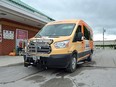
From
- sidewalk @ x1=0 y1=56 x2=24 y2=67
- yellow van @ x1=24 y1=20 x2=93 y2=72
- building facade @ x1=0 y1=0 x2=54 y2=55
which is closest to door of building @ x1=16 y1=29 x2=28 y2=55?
building facade @ x1=0 y1=0 x2=54 y2=55

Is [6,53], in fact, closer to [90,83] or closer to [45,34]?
[45,34]

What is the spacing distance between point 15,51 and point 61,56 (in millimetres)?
12044

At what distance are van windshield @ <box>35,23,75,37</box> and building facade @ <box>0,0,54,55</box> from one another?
544 cm

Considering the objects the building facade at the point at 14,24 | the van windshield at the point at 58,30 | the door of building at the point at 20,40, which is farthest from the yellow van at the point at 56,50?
the door of building at the point at 20,40

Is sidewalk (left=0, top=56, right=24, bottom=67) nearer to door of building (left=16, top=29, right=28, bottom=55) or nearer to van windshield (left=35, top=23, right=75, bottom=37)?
van windshield (left=35, top=23, right=75, bottom=37)

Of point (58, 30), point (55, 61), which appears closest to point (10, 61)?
point (58, 30)

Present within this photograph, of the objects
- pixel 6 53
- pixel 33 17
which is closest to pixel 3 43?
pixel 6 53

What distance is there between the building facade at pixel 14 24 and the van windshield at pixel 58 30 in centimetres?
544

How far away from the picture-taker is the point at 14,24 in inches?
784

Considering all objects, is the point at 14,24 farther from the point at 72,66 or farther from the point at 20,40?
the point at 72,66

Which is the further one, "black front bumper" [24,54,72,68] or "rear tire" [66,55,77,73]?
"rear tire" [66,55,77,73]

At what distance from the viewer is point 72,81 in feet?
25.1

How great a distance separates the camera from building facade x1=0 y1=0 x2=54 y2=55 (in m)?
16.2

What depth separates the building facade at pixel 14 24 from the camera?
16.2m
